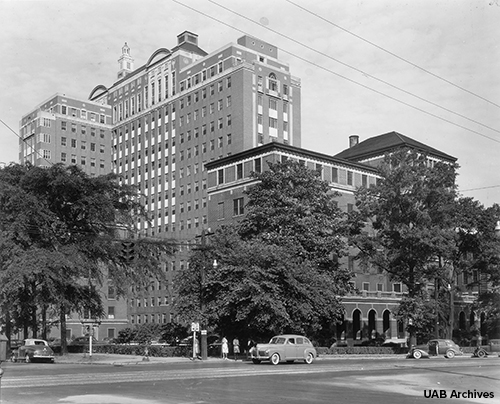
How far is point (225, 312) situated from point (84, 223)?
1366cm

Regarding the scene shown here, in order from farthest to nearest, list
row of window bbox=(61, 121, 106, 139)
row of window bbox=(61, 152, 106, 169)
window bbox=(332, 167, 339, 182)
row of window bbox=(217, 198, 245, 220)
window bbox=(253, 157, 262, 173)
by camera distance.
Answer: row of window bbox=(61, 121, 106, 139), row of window bbox=(61, 152, 106, 169), window bbox=(332, 167, 339, 182), row of window bbox=(217, 198, 245, 220), window bbox=(253, 157, 262, 173)

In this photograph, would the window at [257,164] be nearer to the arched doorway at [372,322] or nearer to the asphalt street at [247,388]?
the arched doorway at [372,322]

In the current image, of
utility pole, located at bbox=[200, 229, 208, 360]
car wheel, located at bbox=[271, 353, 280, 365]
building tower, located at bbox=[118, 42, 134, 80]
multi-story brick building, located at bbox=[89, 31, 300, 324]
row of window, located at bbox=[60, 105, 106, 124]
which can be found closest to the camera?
car wheel, located at bbox=[271, 353, 280, 365]

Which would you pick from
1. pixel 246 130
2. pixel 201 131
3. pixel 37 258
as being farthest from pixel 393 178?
pixel 201 131

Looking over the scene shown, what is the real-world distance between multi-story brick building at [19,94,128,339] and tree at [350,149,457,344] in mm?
89330

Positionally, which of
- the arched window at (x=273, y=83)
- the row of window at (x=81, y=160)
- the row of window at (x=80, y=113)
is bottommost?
the row of window at (x=81, y=160)

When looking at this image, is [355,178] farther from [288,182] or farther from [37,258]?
[37,258]

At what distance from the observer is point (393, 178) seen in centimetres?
6162

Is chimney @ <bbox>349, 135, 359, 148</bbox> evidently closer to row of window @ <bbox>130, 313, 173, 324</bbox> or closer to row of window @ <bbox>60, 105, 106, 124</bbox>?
row of window @ <bbox>130, 313, 173, 324</bbox>

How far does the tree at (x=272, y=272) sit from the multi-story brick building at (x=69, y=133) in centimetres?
8643

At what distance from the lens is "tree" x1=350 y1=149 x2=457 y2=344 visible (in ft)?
196

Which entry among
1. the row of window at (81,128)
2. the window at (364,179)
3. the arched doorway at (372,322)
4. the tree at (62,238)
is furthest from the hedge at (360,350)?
the row of window at (81,128)

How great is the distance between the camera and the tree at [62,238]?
4697 centimetres

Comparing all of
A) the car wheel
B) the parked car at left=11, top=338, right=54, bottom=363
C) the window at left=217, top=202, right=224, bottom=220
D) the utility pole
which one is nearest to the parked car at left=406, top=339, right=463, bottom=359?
the utility pole
